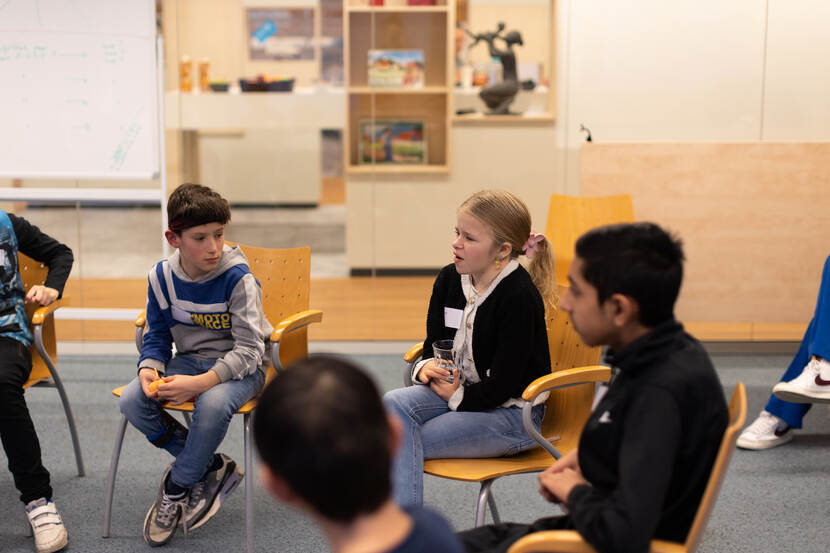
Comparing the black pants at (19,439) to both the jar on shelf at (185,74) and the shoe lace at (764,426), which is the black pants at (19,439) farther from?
the shoe lace at (764,426)

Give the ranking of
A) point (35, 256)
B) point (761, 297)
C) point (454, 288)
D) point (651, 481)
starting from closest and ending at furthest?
point (651, 481)
point (454, 288)
point (35, 256)
point (761, 297)

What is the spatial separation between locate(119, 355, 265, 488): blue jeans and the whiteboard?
164 centimetres

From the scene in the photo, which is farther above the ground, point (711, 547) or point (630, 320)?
point (630, 320)

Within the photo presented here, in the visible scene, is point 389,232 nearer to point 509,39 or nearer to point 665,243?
point 509,39

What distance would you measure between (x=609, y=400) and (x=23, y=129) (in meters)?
3.19

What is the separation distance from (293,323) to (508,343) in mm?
714

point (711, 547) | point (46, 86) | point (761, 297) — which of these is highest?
point (46, 86)

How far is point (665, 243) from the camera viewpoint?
138cm

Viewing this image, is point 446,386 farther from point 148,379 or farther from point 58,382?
point 58,382

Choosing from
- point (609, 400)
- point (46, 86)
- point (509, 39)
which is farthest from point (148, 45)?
point (609, 400)

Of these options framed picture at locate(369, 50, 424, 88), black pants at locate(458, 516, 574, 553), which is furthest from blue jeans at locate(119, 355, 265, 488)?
framed picture at locate(369, 50, 424, 88)

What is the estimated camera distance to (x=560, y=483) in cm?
148

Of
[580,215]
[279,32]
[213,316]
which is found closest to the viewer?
[213,316]

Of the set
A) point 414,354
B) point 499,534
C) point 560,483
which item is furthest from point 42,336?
point 560,483
